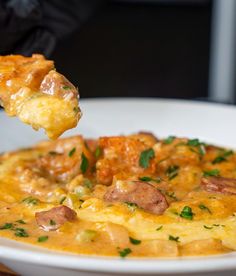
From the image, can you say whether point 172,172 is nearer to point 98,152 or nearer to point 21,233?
point 98,152

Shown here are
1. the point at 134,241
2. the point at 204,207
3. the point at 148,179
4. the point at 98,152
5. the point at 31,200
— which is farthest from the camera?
the point at 98,152

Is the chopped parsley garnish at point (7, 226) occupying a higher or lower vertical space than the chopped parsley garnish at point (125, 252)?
lower

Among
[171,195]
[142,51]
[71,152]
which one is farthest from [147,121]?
[142,51]

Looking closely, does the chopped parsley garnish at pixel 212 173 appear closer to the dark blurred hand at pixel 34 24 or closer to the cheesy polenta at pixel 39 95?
the cheesy polenta at pixel 39 95

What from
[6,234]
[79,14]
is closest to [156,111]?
[79,14]

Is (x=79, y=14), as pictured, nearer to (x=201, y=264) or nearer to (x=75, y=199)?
(x=75, y=199)

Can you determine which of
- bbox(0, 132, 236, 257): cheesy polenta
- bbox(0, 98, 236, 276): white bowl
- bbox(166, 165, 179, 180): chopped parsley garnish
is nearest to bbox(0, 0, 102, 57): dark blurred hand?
bbox(0, 98, 236, 276): white bowl

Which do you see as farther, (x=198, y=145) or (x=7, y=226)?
(x=198, y=145)

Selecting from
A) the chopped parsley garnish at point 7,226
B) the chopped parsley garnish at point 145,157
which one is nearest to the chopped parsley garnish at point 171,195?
the chopped parsley garnish at point 145,157
